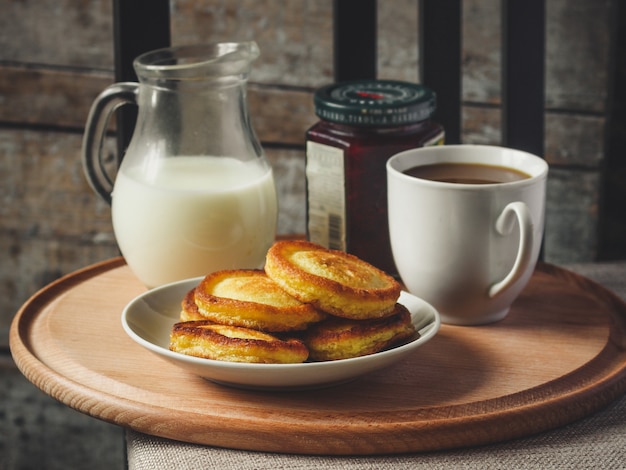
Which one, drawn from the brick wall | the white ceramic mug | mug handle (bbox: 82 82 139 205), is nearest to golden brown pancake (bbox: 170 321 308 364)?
the white ceramic mug

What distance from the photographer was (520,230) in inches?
33.0

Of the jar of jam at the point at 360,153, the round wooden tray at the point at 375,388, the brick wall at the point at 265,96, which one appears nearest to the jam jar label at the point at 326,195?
the jar of jam at the point at 360,153

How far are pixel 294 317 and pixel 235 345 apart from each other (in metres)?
0.05

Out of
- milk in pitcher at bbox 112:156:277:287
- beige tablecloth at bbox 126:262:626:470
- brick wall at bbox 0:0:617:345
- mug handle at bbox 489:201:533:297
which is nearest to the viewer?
beige tablecloth at bbox 126:262:626:470

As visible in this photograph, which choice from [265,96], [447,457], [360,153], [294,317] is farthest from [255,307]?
[265,96]

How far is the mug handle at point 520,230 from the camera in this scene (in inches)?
32.5

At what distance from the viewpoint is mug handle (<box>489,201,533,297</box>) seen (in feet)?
2.71

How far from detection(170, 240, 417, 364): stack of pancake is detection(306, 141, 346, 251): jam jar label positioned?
0.68ft

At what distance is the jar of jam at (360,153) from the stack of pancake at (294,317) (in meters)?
0.20

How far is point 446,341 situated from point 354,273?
13cm

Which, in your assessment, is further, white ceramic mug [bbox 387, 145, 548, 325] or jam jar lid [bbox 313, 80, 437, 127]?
jam jar lid [bbox 313, 80, 437, 127]

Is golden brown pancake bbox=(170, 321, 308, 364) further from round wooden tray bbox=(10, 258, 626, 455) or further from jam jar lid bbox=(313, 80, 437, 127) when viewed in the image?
jam jar lid bbox=(313, 80, 437, 127)

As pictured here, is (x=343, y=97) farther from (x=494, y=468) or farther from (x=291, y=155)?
(x=291, y=155)

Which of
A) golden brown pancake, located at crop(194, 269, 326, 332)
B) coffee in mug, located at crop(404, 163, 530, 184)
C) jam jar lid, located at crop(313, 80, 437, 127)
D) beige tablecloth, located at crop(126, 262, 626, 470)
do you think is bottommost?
beige tablecloth, located at crop(126, 262, 626, 470)
